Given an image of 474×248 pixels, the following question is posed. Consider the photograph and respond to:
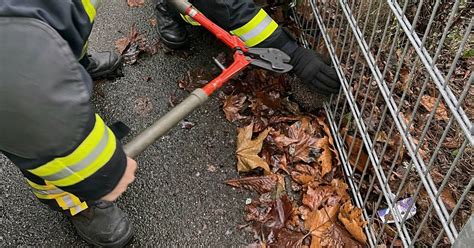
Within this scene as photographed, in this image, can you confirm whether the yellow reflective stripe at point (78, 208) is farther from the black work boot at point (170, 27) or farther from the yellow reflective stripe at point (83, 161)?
the black work boot at point (170, 27)

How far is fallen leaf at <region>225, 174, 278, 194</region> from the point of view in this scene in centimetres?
230

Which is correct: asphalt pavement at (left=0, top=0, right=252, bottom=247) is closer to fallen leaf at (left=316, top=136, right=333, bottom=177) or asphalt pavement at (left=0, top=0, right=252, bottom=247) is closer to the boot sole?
the boot sole

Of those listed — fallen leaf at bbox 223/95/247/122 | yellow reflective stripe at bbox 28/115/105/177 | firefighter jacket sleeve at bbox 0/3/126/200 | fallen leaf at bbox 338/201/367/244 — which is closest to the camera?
firefighter jacket sleeve at bbox 0/3/126/200

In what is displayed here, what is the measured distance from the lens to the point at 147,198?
2.31 m

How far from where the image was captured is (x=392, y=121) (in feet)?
7.33

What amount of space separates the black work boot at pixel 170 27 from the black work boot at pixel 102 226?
1.06 m

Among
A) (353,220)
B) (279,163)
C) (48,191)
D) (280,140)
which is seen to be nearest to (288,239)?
(353,220)

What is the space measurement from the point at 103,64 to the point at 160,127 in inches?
36.8

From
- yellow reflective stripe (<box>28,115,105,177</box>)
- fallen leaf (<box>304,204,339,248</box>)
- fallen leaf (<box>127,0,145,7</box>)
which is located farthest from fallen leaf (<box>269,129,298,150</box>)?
fallen leaf (<box>127,0,145,7</box>)

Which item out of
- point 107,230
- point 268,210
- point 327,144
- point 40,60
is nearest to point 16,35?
point 40,60

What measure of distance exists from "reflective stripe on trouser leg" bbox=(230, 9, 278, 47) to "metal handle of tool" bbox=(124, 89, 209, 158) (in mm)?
374

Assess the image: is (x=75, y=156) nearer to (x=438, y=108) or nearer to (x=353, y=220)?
(x=353, y=220)

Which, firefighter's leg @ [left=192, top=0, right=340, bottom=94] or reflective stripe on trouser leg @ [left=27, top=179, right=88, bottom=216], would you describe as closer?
reflective stripe on trouser leg @ [left=27, top=179, right=88, bottom=216]

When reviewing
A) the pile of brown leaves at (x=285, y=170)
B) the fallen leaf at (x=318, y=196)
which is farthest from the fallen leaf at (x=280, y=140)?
the fallen leaf at (x=318, y=196)
